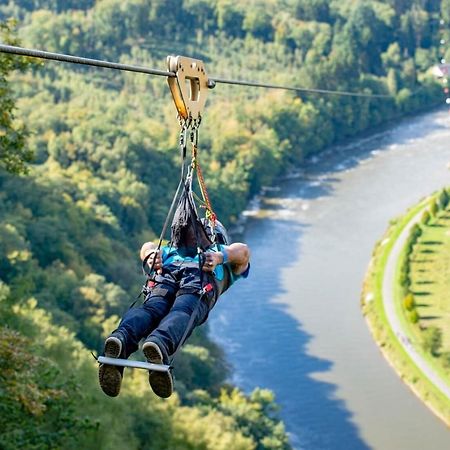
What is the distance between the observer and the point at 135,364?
4.25 metres

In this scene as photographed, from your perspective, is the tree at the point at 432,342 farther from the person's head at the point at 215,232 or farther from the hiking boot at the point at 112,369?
the hiking boot at the point at 112,369

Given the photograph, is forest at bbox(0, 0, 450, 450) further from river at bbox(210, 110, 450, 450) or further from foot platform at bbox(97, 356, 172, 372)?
foot platform at bbox(97, 356, 172, 372)

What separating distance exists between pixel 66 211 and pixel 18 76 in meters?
18.2

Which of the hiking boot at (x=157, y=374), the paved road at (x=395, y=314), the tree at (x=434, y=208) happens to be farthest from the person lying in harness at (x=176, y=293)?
the tree at (x=434, y=208)

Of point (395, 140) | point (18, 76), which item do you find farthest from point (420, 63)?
point (18, 76)

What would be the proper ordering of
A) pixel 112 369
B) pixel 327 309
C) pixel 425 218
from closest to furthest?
pixel 112 369 < pixel 327 309 < pixel 425 218

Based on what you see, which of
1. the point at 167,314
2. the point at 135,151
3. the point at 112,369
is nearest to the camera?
the point at 112,369

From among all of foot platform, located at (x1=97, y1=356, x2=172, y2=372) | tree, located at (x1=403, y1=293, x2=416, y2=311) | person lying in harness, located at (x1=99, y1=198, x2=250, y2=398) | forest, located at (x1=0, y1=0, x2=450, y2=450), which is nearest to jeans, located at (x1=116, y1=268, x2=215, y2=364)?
person lying in harness, located at (x1=99, y1=198, x2=250, y2=398)

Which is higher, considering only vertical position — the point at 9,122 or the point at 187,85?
the point at 187,85

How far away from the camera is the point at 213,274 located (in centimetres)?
523

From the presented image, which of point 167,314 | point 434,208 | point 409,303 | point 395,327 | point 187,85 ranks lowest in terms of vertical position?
point 395,327

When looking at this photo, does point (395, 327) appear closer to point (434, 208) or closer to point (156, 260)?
point (434, 208)

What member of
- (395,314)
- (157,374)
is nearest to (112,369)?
(157,374)

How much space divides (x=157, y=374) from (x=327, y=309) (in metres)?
19.6
